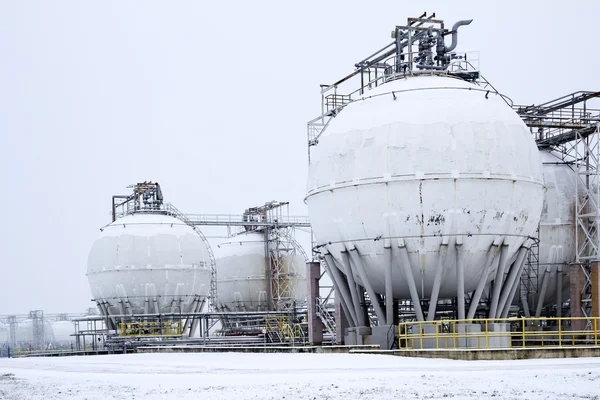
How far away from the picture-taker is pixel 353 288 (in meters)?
32.3

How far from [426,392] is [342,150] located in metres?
17.7

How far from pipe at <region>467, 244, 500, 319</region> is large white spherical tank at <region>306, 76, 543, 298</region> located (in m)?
0.21

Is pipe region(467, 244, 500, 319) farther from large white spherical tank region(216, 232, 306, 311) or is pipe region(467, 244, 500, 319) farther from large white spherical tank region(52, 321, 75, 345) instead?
large white spherical tank region(52, 321, 75, 345)

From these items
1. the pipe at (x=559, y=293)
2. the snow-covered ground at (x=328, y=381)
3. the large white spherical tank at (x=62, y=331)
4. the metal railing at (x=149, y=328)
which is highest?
the pipe at (x=559, y=293)

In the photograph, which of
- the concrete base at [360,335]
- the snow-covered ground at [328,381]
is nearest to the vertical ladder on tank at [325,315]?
the concrete base at [360,335]

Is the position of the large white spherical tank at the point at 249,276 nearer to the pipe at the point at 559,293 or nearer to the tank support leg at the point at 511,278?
the pipe at the point at 559,293

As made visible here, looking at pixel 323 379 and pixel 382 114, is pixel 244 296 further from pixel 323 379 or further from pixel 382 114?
pixel 323 379

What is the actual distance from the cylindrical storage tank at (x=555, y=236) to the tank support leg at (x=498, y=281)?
22.7ft

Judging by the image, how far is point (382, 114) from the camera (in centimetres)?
3119

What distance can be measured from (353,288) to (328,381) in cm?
1612

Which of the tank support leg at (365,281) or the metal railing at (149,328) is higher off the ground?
the tank support leg at (365,281)

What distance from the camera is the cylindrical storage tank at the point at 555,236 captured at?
3756cm

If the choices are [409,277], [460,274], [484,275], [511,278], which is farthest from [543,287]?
[409,277]

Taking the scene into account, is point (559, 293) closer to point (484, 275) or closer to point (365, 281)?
point (484, 275)
